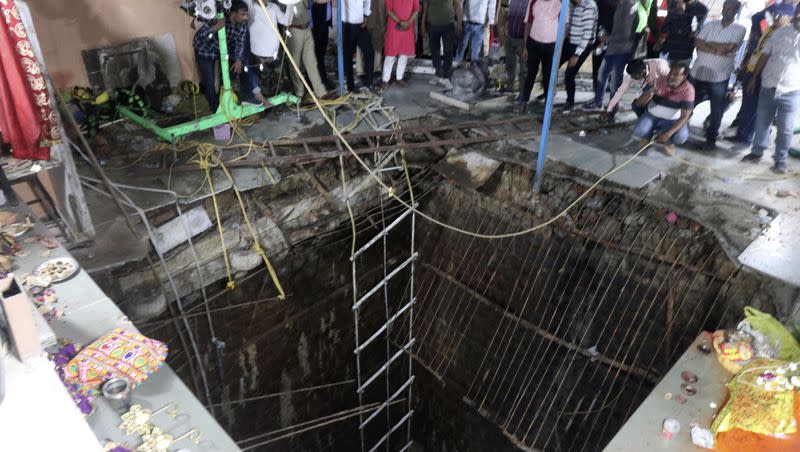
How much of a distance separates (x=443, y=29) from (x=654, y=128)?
2.84 metres

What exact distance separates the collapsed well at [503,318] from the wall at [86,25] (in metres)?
3.09

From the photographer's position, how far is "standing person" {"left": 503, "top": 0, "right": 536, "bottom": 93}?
6.50 m

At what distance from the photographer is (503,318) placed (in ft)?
18.1

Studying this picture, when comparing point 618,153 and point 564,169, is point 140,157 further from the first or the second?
point 618,153

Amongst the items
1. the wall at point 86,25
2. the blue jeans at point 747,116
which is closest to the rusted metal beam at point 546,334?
the blue jeans at point 747,116

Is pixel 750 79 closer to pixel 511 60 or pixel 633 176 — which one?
pixel 633 176

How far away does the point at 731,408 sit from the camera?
10.1 feet

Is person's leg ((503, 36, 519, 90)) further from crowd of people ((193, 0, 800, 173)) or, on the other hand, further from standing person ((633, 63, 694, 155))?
standing person ((633, 63, 694, 155))

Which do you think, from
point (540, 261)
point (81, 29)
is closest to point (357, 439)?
point (540, 261)

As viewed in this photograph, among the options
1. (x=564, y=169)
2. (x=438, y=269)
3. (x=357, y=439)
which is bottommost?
(x=357, y=439)

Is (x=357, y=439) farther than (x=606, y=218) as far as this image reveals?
Yes

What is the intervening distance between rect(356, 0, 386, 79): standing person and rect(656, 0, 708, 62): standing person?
11.0 ft

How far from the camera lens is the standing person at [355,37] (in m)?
6.52

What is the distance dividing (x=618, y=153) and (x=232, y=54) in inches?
157
